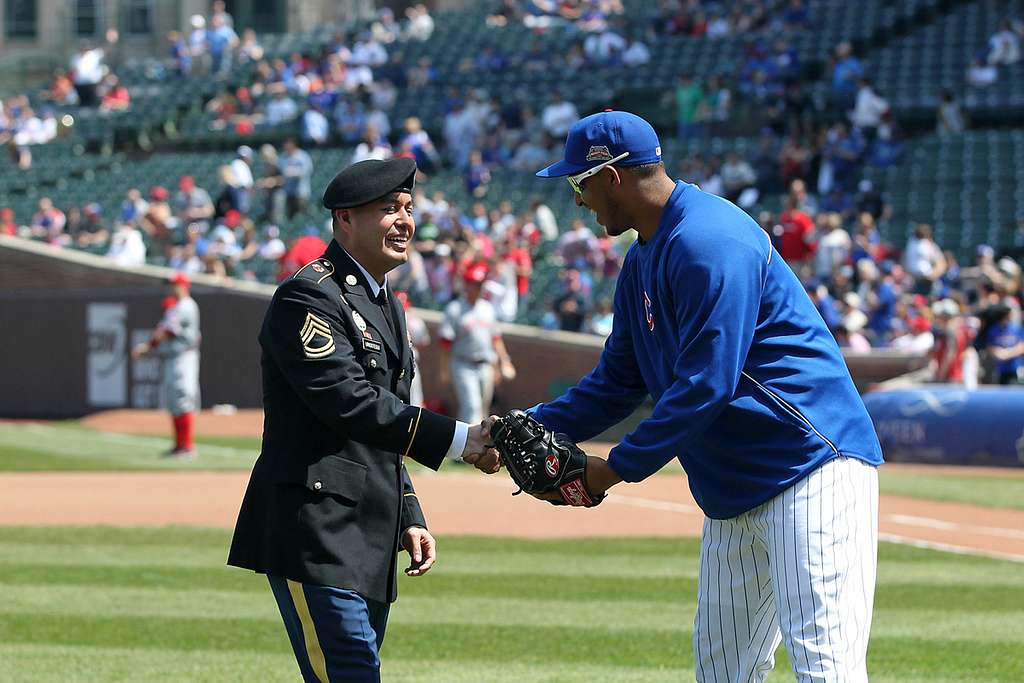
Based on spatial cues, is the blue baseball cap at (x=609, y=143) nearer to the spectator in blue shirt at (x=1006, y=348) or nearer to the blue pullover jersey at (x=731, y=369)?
the blue pullover jersey at (x=731, y=369)

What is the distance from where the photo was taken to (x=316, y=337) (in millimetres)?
4613

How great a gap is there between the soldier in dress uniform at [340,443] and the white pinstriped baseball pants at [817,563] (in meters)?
0.87

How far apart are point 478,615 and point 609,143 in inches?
186

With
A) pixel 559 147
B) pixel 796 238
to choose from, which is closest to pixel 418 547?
pixel 796 238

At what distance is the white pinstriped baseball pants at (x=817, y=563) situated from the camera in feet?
14.4

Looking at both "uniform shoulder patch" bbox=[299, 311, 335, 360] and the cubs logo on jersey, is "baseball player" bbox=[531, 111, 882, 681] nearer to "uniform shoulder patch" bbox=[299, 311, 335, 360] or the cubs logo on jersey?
the cubs logo on jersey

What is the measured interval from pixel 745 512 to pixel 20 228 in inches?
1076

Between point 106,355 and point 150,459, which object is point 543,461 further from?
point 106,355

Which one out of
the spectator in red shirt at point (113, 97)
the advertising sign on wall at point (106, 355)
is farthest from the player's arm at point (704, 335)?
the spectator in red shirt at point (113, 97)

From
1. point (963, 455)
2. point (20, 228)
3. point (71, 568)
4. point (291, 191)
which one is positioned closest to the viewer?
point (71, 568)

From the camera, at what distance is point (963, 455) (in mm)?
17094

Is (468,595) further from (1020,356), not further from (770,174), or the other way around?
(770,174)

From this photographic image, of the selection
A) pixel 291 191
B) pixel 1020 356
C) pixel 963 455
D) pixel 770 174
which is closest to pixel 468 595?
pixel 963 455

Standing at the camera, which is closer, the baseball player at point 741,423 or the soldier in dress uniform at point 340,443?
the baseball player at point 741,423
